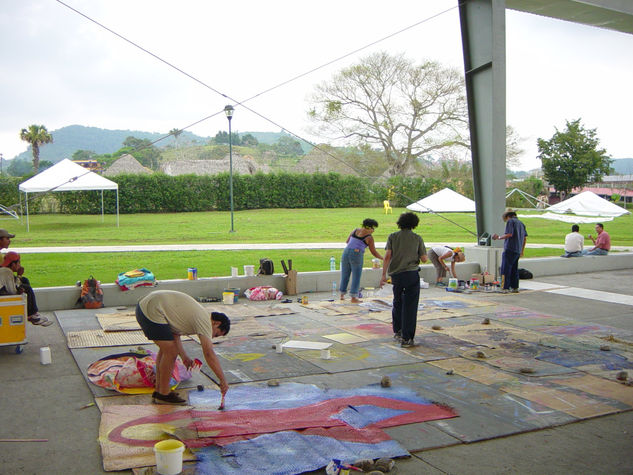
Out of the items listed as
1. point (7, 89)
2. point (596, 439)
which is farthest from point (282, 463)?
point (7, 89)

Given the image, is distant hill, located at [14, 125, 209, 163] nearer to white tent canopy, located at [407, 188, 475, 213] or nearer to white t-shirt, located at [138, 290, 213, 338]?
white tent canopy, located at [407, 188, 475, 213]

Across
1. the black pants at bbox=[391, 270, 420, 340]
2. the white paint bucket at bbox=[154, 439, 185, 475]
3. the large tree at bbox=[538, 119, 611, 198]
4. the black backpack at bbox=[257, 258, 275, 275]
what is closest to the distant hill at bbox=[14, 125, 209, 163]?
the black backpack at bbox=[257, 258, 275, 275]

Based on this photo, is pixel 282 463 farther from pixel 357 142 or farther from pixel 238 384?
pixel 357 142

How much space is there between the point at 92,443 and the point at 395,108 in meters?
37.9

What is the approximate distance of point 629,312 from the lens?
9688 mm

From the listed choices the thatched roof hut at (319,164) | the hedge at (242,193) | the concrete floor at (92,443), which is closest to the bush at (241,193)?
the hedge at (242,193)

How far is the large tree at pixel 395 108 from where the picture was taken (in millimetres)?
39656

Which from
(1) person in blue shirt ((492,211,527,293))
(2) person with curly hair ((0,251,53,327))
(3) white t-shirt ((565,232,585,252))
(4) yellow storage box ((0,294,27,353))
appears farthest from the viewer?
(3) white t-shirt ((565,232,585,252))

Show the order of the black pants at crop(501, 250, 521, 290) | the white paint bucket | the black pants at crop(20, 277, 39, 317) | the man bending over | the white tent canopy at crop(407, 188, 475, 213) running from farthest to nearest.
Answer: the white tent canopy at crop(407, 188, 475, 213) → the black pants at crop(501, 250, 521, 290) → the black pants at crop(20, 277, 39, 317) → the man bending over → the white paint bucket

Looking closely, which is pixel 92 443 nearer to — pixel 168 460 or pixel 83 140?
pixel 168 460

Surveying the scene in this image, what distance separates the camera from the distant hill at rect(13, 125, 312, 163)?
34209mm

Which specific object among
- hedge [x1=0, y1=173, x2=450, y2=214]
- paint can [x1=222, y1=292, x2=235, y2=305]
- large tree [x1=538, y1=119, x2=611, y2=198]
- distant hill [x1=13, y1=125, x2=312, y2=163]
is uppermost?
distant hill [x1=13, y1=125, x2=312, y2=163]

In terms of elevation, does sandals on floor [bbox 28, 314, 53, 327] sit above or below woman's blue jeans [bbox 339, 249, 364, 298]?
below

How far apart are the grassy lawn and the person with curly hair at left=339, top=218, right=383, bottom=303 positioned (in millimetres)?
3217
